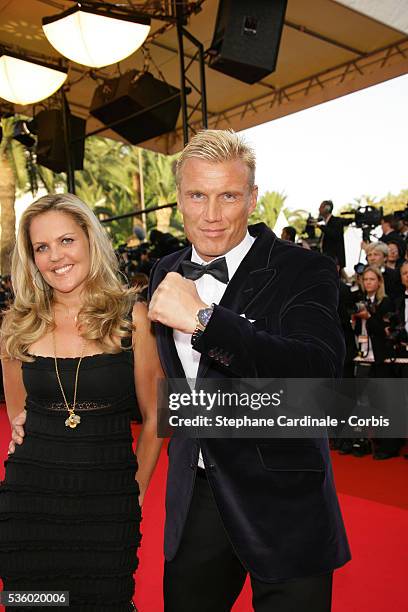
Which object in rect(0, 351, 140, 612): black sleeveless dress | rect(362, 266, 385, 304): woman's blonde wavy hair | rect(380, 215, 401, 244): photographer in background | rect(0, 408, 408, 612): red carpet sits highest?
rect(380, 215, 401, 244): photographer in background

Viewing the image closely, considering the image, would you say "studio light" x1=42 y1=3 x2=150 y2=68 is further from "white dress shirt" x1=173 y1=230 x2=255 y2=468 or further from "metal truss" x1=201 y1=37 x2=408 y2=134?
"white dress shirt" x1=173 y1=230 x2=255 y2=468

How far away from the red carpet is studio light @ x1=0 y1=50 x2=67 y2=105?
4598mm

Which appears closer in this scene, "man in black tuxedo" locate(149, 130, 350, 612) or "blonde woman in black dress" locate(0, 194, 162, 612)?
"man in black tuxedo" locate(149, 130, 350, 612)

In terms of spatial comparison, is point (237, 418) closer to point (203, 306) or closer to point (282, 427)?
point (282, 427)

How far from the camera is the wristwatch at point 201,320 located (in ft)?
4.54

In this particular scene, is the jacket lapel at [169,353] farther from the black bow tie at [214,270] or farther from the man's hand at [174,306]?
the man's hand at [174,306]

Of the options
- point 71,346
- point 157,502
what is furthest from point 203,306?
point 157,502

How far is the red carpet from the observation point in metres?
3.10

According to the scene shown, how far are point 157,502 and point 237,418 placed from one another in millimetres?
3172

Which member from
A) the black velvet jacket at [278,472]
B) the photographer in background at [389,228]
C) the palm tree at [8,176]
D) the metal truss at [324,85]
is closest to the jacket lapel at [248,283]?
the black velvet jacket at [278,472]

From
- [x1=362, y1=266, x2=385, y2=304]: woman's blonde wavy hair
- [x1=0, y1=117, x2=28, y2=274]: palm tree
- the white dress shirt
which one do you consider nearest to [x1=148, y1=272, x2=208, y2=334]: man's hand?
the white dress shirt

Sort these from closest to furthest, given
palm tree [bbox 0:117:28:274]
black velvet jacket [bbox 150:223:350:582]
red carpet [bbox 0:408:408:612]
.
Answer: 1. black velvet jacket [bbox 150:223:350:582]
2. red carpet [bbox 0:408:408:612]
3. palm tree [bbox 0:117:28:274]

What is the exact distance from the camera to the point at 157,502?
183 inches

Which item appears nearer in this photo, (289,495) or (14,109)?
(289,495)
